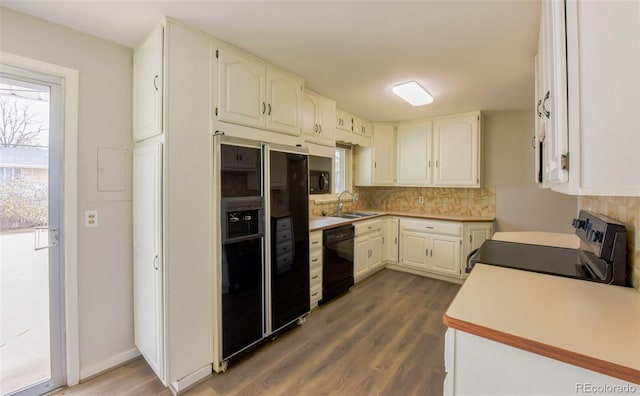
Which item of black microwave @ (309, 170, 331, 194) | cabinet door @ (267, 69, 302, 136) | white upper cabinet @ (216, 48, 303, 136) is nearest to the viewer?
white upper cabinet @ (216, 48, 303, 136)

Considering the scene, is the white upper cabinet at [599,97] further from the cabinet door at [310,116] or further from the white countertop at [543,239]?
the cabinet door at [310,116]

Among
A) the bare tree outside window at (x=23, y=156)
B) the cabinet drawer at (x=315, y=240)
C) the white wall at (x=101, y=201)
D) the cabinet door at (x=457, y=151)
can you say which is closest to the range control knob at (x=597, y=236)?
the cabinet drawer at (x=315, y=240)

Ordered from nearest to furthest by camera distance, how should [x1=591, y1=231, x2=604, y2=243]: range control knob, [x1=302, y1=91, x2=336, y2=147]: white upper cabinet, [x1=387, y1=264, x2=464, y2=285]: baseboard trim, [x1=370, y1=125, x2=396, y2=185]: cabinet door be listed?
[x1=591, y1=231, x2=604, y2=243]: range control knob → [x1=302, y1=91, x2=336, y2=147]: white upper cabinet → [x1=387, y1=264, x2=464, y2=285]: baseboard trim → [x1=370, y1=125, x2=396, y2=185]: cabinet door

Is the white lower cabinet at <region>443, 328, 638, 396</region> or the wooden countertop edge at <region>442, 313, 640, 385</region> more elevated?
the wooden countertop edge at <region>442, 313, 640, 385</region>

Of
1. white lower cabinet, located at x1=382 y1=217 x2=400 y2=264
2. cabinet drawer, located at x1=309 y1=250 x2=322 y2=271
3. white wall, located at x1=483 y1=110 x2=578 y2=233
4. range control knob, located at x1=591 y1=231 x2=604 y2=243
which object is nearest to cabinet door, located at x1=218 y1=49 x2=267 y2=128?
cabinet drawer, located at x1=309 y1=250 x2=322 y2=271

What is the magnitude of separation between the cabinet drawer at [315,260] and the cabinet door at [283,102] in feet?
3.99

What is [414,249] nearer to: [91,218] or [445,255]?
[445,255]

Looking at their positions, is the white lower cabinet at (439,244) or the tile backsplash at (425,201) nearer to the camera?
the white lower cabinet at (439,244)

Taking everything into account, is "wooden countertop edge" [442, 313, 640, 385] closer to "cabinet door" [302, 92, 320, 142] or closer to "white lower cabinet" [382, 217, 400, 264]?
"cabinet door" [302, 92, 320, 142]

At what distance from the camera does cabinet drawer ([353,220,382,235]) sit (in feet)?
11.4

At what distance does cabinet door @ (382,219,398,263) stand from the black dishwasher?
97 cm

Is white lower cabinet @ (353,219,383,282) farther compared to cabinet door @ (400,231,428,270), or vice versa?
cabinet door @ (400,231,428,270)

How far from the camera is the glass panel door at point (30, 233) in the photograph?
1639mm

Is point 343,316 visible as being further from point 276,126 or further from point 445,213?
point 445,213
